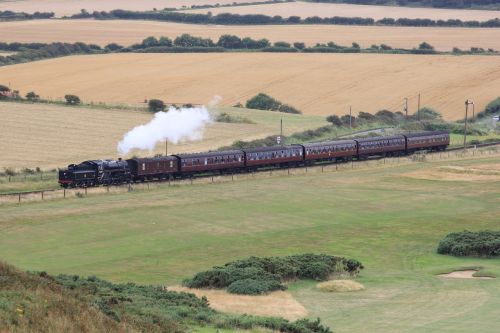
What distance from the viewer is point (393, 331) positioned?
4109 cm

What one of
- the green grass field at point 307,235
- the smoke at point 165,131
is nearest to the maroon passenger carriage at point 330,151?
the green grass field at point 307,235

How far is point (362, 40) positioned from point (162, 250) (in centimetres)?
13692

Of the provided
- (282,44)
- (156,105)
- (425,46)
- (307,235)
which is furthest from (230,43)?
(307,235)

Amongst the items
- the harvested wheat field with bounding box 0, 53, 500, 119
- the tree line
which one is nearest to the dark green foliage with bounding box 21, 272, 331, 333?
the harvested wheat field with bounding box 0, 53, 500, 119

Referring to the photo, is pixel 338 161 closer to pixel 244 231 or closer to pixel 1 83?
pixel 244 231

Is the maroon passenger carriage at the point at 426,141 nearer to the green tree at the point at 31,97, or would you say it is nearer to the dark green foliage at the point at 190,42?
the green tree at the point at 31,97

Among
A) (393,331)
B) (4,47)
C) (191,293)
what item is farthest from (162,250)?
(4,47)

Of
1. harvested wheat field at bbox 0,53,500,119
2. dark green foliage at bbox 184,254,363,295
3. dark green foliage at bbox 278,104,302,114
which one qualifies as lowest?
dark green foliage at bbox 184,254,363,295

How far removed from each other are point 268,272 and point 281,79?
105253 millimetres

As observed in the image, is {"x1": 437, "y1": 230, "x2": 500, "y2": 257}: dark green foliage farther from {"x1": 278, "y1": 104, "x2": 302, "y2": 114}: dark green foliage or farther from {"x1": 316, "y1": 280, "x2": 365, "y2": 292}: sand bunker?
{"x1": 278, "y1": 104, "x2": 302, "y2": 114}: dark green foliage

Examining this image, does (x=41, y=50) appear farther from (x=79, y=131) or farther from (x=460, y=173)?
(x=460, y=173)

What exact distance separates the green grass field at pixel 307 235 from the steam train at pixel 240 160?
3.11m

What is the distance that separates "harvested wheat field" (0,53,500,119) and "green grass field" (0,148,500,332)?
5164 cm

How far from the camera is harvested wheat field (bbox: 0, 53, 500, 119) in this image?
14000cm
